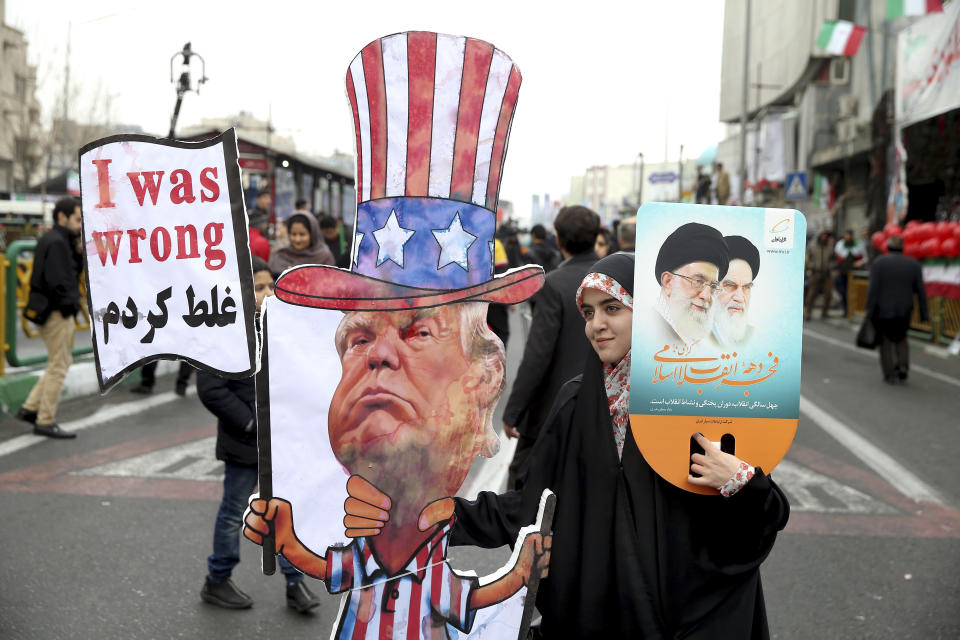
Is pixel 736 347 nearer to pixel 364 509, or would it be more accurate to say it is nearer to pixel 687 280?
pixel 687 280

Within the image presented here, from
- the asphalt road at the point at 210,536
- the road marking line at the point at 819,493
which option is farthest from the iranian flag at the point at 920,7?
the road marking line at the point at 819,493

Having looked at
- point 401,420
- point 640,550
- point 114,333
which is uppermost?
point 114,333

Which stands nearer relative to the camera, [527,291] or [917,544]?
[527,291]

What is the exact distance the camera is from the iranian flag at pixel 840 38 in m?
24.1

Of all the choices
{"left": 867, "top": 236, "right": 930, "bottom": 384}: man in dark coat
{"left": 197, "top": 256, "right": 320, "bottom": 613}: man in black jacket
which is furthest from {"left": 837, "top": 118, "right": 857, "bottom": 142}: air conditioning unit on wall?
{"left": 197, "top": 256, "right": 320, "bottom": 613}: man in black jacket

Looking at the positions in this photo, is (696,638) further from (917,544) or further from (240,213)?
(917,544)

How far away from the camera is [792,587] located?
4.59m

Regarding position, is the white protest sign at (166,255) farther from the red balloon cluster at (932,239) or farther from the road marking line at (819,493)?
the red balloon cluster at (932,239)

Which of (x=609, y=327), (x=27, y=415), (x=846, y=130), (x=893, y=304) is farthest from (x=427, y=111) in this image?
(x=846, y=130)

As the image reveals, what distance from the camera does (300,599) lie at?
4.22m

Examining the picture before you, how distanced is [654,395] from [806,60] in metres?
40.0

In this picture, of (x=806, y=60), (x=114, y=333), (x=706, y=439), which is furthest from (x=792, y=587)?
(x=806, y=60)

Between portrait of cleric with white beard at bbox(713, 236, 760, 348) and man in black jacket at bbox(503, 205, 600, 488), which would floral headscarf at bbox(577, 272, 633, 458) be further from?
man in black jacket at bbox(503, 205, 600, 488)

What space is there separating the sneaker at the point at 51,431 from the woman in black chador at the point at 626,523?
6.04 meters
